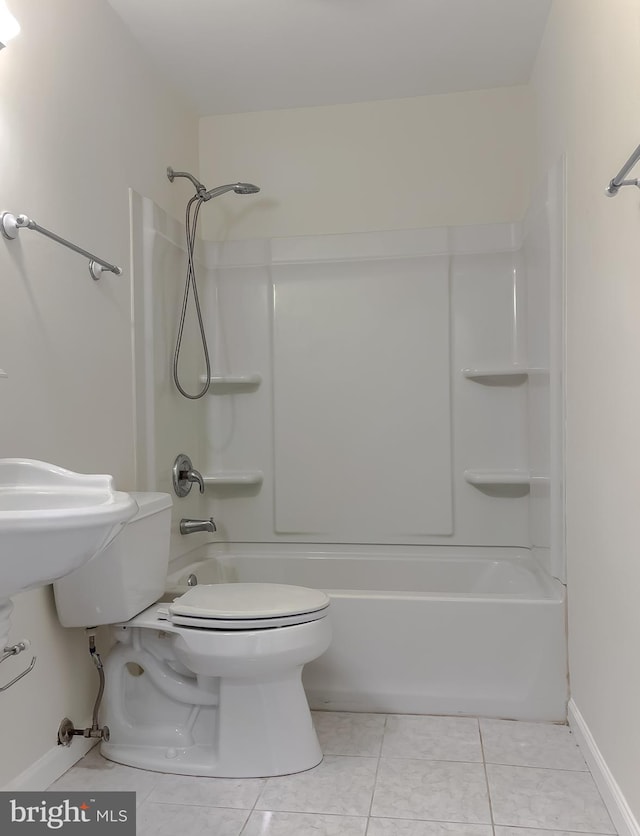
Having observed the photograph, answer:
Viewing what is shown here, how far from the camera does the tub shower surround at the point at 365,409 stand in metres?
2.80

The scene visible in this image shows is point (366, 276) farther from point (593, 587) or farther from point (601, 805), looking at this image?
point (601, 805)

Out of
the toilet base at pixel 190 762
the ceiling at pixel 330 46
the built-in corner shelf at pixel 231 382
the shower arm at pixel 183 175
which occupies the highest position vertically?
the ceiling at pixel 330 46

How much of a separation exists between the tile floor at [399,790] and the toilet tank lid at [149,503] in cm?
71

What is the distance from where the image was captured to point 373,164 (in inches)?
120

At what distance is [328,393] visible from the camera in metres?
3.05

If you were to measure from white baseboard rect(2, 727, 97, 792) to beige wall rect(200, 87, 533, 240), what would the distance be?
207 cm

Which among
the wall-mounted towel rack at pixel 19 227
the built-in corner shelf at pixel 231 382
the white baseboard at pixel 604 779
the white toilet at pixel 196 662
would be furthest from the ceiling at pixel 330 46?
the white baseboard at pixel 604 779

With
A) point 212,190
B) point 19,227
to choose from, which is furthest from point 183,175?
point 19,227

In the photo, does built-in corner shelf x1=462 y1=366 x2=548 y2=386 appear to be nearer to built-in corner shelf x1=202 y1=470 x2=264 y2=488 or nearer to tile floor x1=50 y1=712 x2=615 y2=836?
built-in corner shelf x1=202 y1=470 x2=264 y2=488

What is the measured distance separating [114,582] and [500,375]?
1.72m

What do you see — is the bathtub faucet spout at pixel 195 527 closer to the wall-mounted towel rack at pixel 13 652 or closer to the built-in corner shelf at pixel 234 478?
the built-in corner shelf at pixel 234 478

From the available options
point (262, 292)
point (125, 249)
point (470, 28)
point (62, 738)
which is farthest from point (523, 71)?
point (62, 738)

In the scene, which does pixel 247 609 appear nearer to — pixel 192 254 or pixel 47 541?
pixel 47 541

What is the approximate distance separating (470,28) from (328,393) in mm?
1445
